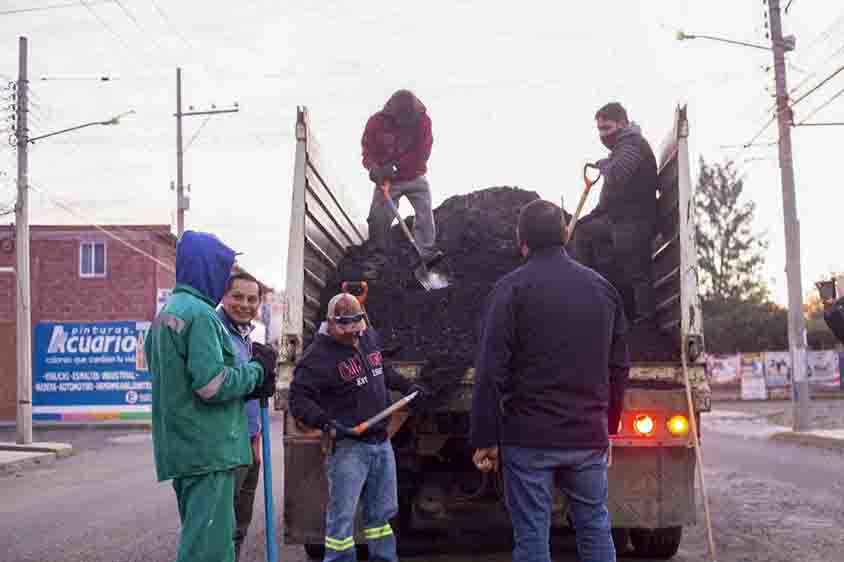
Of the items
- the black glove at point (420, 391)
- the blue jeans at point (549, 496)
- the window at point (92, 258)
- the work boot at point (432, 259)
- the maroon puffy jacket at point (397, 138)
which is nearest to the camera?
the blue jeans at point (549, 496)

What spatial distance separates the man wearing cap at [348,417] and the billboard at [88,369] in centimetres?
2747

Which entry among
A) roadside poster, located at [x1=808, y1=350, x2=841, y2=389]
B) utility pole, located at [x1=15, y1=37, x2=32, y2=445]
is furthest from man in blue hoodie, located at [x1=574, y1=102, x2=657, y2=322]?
roadside poster, located at [x1=808, y1=350, x2=841, y2=389]

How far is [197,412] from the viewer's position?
12.9 feet

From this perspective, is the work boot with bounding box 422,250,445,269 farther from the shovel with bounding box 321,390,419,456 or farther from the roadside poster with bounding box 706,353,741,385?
the roadside poster with bounding box 706,353,741,385

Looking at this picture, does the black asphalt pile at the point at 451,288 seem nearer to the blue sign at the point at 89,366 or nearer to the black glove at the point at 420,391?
the black glove at the point at 420,391

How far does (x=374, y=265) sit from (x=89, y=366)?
26.7m

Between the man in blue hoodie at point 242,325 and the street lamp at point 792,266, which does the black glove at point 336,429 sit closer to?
the man in blue hoodie at point 242,325

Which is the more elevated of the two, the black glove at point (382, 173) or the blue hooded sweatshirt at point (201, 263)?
the black glove at point (382, 173)

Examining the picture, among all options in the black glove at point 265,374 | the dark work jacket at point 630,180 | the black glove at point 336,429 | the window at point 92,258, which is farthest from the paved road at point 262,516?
the window at point 92,258

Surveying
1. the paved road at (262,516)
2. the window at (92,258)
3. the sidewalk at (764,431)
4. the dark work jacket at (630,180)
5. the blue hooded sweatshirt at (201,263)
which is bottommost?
the sidewalk at (764,431)

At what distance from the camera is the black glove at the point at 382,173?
8.14 meters

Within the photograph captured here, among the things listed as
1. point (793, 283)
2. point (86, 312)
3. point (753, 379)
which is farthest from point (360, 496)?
point (753, 379)

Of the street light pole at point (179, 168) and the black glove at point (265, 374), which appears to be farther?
the street light pole at point (179, 168)

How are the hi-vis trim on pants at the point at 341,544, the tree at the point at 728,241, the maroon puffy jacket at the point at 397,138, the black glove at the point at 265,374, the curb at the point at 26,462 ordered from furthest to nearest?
the tree at the point at 728,241 → the curb at the point at 26,462 → the maroon puffy jacket at the point at 397,138 → the hi-vis trim on pants at the point at 341,544 → the black glove at the point at 265,374
